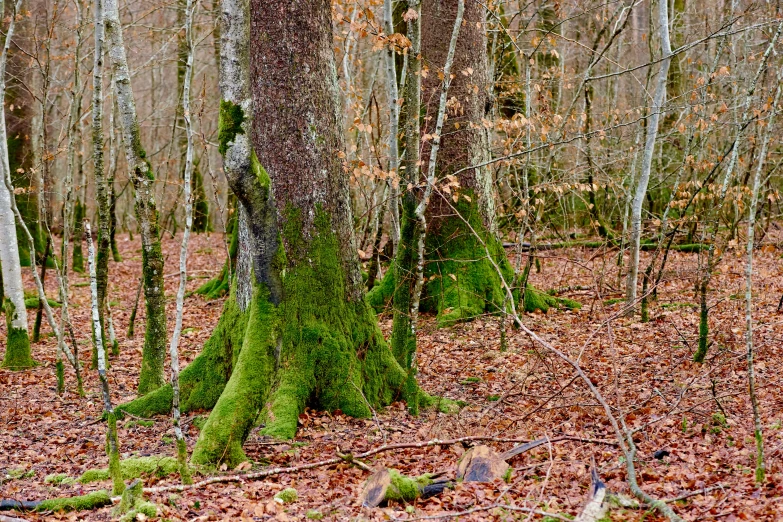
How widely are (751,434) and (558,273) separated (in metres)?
8.09

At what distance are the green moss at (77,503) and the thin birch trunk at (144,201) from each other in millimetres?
2788

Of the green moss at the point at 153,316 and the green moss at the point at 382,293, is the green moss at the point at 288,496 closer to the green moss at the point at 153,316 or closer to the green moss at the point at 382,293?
the green moss at the point at 153,316

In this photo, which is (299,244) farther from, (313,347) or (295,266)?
(313,347)

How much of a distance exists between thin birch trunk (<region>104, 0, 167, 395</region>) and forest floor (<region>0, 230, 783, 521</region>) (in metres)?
0.81

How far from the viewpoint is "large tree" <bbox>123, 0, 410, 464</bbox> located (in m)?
6.35

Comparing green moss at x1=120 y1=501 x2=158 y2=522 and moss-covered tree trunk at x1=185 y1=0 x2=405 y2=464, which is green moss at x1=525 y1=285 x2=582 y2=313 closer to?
moss-covered tree trunk at x1=185 y1=0 x2=405 y2=464

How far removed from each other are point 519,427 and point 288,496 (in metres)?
2.28

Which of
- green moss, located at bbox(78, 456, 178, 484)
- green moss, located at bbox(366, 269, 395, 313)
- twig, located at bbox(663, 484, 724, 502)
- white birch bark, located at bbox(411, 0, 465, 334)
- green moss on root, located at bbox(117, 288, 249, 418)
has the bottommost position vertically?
green moss, located at bbox(78, 456, 178, 484)

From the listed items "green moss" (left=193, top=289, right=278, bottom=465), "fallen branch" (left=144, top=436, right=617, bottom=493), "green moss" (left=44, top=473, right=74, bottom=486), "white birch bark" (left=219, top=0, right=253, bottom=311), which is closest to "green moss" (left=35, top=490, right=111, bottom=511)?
"fallen branch" (left=144, top=436, right=617, bottom=493)

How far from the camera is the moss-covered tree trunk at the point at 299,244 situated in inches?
250

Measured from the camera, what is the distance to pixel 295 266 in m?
6.62

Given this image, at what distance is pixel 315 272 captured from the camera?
21.8ft

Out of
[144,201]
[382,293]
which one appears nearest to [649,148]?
[382,293]

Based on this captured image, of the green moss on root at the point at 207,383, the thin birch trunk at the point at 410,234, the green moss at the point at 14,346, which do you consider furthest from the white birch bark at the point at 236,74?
the green moss at the point at 14,346
